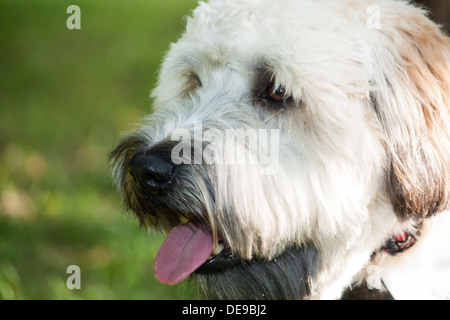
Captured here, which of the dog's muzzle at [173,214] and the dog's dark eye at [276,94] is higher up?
the dog's dark eye at [276,94]

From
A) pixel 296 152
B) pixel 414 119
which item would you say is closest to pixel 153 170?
pixel 296 152

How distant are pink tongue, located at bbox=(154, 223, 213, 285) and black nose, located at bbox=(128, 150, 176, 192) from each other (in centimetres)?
33

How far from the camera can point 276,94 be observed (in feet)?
8.39

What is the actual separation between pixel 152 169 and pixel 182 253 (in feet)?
1.63

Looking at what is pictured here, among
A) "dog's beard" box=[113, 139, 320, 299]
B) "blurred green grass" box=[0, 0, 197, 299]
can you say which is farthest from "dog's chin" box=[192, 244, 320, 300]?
"blurred green grass" box=[0, 0, 197, 299]

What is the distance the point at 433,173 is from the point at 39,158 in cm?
400

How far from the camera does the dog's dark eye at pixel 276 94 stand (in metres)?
2.53

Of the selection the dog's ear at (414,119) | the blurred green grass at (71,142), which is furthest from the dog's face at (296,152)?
the blurred green grass at (71,142)

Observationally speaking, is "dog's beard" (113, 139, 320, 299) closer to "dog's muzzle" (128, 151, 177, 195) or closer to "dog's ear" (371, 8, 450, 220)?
"dog's muzzle" (128, 151, 177, 195)

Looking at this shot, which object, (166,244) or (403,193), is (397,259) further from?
(166,244)

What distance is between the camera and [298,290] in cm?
269

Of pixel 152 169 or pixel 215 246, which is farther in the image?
pixel 215 246

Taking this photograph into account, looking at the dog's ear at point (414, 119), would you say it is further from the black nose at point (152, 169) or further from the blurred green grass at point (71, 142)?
the blurred green grass at point (71, 142)

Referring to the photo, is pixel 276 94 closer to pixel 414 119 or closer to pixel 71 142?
pixel 414 119
